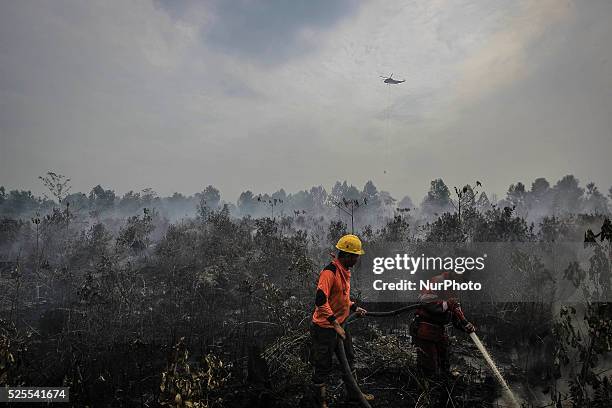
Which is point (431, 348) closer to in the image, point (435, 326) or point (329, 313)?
point (435, 326)

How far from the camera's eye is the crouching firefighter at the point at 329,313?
12.0ft

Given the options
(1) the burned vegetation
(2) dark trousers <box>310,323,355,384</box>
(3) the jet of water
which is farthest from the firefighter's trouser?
(2) dark trousers <box>310,323,355,384</box>

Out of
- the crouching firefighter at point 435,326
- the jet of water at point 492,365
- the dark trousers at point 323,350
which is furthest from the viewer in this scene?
the crouching firefighter at point 435,326

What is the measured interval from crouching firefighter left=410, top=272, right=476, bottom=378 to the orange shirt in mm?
920

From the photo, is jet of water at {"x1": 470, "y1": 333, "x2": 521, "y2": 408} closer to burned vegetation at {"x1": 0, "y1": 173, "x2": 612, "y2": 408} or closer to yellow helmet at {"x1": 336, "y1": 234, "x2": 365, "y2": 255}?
burned vegetation at {"x1": 0, "y1": 173, "x2": 612, "y2": 408}

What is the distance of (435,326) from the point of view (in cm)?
402

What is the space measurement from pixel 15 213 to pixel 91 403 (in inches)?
1932

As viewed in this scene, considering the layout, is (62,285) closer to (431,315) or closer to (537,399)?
(431,315)

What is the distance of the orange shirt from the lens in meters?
3.65

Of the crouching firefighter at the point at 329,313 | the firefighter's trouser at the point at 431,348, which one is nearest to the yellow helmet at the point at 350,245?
the crouching firefighter at the point at 329,313

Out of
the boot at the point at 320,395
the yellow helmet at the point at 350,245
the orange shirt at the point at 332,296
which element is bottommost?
the boot at the point at 320,395

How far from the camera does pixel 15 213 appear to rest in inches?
1617

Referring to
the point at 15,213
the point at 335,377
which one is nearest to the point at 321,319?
the point at 335,377

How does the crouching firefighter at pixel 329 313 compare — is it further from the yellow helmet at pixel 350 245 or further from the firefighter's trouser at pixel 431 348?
the firefighter's trouser at pixel 431 348
